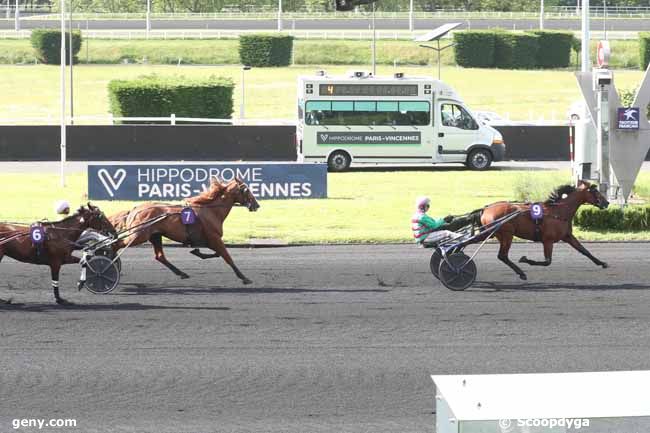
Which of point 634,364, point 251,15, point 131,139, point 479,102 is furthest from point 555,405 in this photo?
point 251,15

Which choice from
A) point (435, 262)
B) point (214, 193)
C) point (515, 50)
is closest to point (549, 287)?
point (435, 262)

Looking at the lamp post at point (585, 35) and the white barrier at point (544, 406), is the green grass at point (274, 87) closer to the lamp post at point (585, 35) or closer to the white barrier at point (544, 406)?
the lamp post at point (585, 35)

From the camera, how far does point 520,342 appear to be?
11.7 m

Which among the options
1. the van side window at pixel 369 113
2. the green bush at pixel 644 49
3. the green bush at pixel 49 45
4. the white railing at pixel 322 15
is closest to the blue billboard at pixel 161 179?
the van side window at pixel 369 113

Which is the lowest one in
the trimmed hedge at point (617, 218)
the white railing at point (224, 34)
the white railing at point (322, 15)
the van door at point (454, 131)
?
the trimmed hedge at point (617, 218)

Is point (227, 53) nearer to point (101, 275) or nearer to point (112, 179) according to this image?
point (112, 179)

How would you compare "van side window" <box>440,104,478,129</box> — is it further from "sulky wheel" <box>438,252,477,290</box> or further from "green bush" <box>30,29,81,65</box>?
"green bush" <box>30,29,81,65</box>

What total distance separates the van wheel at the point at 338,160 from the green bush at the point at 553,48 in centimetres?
3574

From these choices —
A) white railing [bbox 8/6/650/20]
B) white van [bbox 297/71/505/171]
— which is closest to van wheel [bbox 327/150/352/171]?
white van [bbox 297/71/505/171]

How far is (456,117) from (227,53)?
34760 mm

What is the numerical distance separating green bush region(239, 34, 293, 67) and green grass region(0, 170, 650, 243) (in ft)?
105

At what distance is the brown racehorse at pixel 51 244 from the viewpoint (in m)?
13.1

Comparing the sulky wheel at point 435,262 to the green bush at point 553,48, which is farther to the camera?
the green bush at point 553,48

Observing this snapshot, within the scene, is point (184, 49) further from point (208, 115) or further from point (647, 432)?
point (647, 432)
